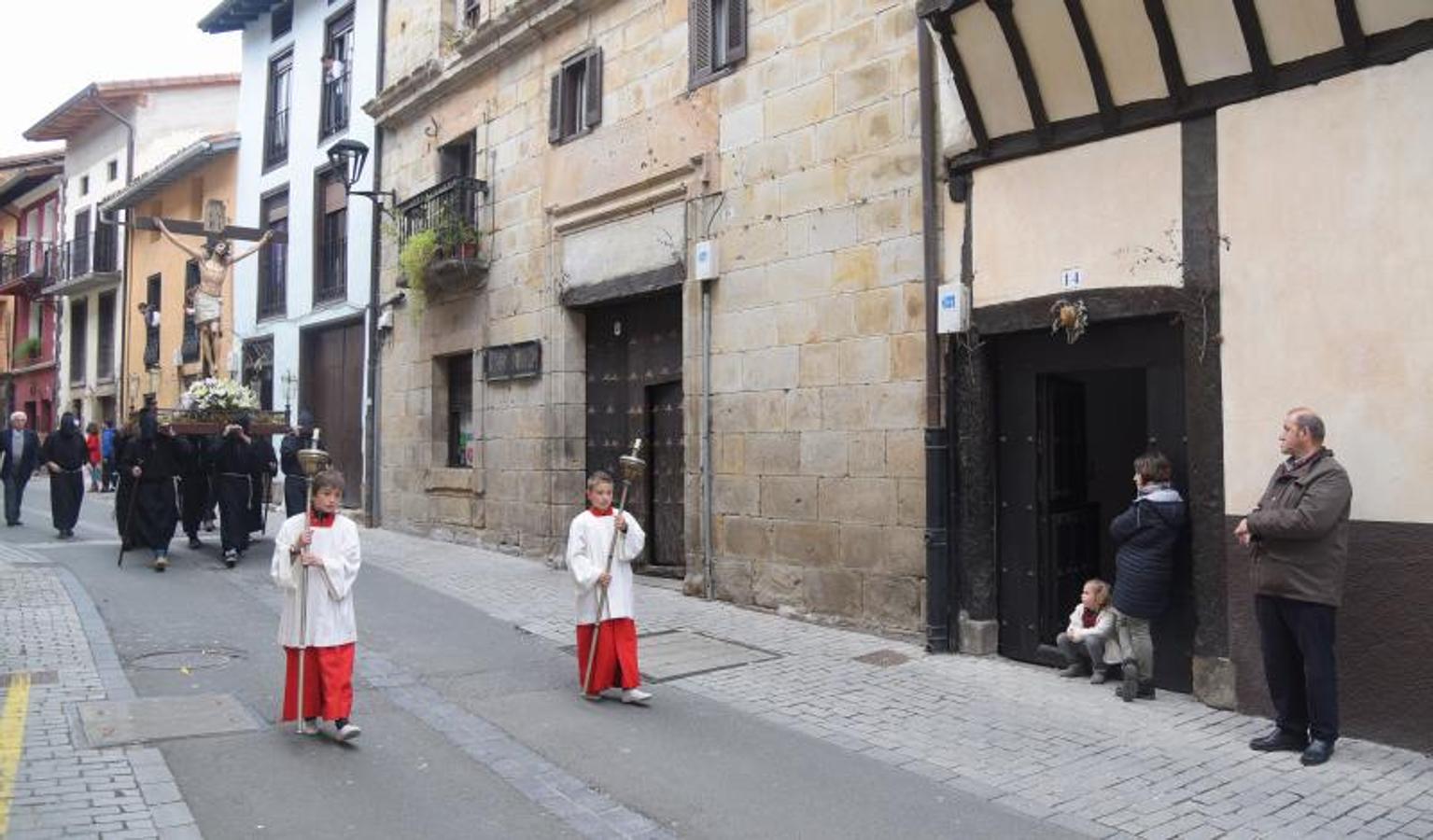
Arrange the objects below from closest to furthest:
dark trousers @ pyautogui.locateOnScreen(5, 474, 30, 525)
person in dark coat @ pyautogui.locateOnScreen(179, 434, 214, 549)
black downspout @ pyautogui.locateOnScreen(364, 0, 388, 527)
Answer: person in dark coat @ pyautogui.locateOnScreen(179, 434, 214, 549) → dark trousers @ pyautogui.locateOnScreen(5, 474, 30, 525) → black downspout @ pyautogui.locateOnScreen(364, 0, 388, 527)

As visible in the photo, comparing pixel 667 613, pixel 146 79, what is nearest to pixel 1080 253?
pixel 667 613

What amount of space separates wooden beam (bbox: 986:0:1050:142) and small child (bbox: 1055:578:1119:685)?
3013mm

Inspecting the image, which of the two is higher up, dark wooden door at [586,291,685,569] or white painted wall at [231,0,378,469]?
white painted wall at [231,0,378,469]

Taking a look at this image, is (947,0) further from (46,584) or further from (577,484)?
(46,584)

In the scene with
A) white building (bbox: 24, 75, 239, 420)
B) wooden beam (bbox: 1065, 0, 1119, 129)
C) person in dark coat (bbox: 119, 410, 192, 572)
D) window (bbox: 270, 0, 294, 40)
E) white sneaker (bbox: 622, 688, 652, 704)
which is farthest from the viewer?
white building (bbox: 24, 75, 239, 420)

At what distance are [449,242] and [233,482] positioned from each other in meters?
3.78

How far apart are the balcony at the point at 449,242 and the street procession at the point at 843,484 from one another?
70 mm

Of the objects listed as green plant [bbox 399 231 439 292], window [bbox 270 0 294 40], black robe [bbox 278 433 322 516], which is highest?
window [bbox 270 0 294 40]

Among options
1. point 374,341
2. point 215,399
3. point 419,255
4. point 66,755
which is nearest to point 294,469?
point 215,399

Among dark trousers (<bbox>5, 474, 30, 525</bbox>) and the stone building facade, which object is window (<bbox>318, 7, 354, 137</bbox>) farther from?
dark trousers (<bbox>5, 474, 30, 525</bbox>)

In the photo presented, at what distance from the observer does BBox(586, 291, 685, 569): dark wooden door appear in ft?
35.4

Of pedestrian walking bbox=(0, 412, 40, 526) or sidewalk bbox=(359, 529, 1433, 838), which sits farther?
pedestrian walking bbox=(0, 412, 40, 526)

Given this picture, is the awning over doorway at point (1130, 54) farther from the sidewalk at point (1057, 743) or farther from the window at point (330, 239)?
the window at point (330, 239)

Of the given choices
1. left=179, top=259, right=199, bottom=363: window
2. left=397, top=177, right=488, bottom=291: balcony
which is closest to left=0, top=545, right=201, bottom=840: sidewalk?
left=397, top=177, right=488, bottom=291: balcony
